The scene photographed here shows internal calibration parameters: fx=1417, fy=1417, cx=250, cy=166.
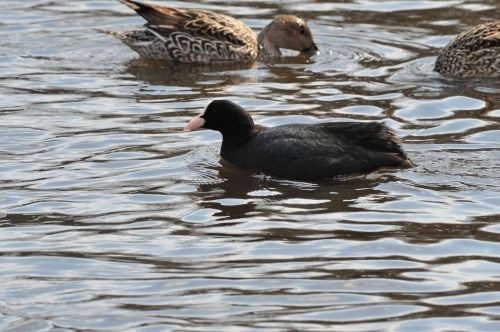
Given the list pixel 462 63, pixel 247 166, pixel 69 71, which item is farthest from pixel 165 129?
pixel 462 63

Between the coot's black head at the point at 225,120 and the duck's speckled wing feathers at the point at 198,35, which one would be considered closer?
the coot's black head at the point at 225,120

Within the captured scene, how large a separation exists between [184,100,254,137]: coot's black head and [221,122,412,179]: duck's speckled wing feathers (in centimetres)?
22

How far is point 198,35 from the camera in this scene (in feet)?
59.1

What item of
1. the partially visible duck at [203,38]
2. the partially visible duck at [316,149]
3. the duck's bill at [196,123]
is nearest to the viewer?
the partially visible duck at [316,149]

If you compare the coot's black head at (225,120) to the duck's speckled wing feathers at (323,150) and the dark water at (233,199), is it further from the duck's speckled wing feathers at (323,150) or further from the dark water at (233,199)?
the dark water at (233,199)

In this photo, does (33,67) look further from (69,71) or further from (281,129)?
(281,129)

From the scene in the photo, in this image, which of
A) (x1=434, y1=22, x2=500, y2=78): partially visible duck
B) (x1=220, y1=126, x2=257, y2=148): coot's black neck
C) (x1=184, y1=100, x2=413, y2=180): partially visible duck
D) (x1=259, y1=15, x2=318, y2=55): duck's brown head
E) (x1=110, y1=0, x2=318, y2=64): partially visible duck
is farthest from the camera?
(x1=259, y1=15, x2=318, y2=55): duck's brown head

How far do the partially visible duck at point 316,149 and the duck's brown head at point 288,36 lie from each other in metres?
5.20

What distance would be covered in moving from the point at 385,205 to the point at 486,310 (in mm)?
2754

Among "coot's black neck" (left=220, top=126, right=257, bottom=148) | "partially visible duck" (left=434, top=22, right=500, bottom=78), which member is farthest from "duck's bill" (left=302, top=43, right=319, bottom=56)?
"coot's black neck" (left=220, top=126, right=257, bottom=148)

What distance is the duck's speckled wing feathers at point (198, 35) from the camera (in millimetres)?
17922

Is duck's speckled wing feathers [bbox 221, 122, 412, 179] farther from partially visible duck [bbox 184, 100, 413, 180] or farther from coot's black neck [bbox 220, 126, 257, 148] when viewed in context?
coot's black neck [bbox 220, 126, 257, 148]

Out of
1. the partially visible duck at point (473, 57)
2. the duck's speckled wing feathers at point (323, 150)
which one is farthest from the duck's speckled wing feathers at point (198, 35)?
the duck's speckled wing feathers at point (323, 150)

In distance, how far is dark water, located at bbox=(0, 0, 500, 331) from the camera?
9.07 m
